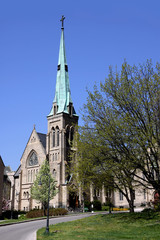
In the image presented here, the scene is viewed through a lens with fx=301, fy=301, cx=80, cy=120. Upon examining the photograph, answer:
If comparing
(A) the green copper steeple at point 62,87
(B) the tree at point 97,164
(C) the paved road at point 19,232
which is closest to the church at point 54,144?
(A) the green copper steeple at point 62,87

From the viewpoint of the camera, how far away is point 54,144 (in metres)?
67.2

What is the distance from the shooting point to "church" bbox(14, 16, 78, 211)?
64.6 metres

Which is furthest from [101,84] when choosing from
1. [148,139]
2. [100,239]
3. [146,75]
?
[100,239]

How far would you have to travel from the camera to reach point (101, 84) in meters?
25.0

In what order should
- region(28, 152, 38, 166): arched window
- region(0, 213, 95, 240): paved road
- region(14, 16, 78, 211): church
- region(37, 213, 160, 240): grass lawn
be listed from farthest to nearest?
region(28, 152, 38, 166): arched window, region(14, 16, 78, 211): church, region(0, 213, 95, 240): paved road, region(37, 213, 160, 240): grass lawn

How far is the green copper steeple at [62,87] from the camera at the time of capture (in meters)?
69.4

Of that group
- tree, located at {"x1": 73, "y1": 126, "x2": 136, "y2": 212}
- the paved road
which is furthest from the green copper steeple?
tree, located at {"x1": 73, "y1": 126, "x2": 136, "y2": 212}

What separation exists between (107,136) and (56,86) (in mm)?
51082

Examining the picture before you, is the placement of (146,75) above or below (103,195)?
above

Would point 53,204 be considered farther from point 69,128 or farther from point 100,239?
point 100,239

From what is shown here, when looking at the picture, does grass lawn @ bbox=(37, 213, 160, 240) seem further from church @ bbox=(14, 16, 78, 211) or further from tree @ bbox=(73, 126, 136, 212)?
church @ bbox=(14, 16, 78, 211)

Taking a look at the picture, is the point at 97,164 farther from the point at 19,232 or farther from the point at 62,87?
the point at 62,87

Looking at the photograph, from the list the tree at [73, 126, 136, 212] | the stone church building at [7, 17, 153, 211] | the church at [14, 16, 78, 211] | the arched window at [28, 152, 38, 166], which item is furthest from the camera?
the arched window at [28, 152, 38, 166]

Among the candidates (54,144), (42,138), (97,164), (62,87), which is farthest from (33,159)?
(97,164)
